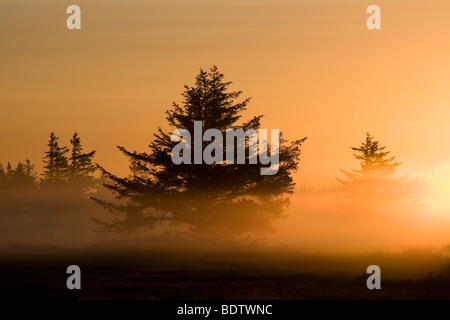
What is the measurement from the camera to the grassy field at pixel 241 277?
18.3 metres

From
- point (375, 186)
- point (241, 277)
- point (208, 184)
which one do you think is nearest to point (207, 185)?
point (208, 184)

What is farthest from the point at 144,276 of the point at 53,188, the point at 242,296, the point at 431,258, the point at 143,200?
the point at 53,188

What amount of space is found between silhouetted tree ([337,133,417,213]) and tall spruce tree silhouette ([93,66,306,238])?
2482 cm

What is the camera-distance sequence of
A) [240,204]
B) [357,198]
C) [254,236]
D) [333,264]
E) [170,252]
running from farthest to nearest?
[357,198], [254,236], [240,204], [170,252], [333,264]

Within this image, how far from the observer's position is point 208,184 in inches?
1486

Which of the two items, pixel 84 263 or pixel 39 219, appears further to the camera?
pixel 39 219

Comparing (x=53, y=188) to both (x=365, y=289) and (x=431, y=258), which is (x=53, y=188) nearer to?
(x=431, y=258)

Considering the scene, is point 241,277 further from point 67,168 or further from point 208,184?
point 67,168

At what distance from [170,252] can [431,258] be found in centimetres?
1420

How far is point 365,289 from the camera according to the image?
1909 centimetres

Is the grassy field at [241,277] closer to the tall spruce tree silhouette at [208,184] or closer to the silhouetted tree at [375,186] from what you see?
the tall spruce tree silhouette at [208,184]

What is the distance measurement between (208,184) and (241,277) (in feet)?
50.6

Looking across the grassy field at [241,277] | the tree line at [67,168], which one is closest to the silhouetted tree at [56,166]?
the tree line at [67,168]

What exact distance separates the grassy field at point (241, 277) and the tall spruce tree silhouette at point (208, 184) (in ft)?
17.5
